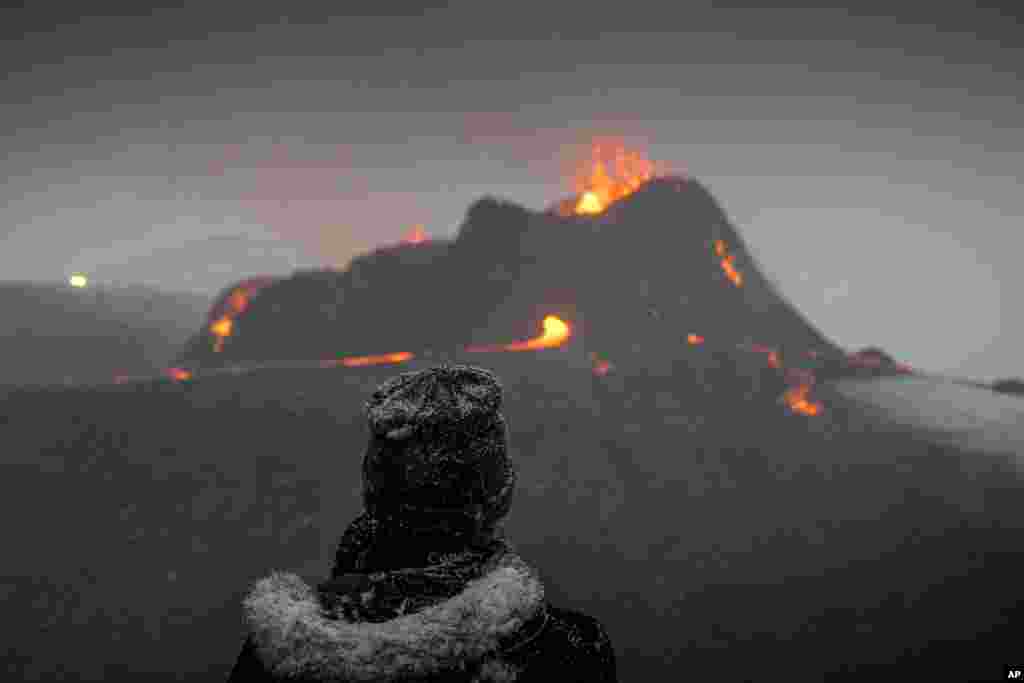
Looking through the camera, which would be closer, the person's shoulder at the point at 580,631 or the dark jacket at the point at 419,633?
the dark jacket at the point at 419,633

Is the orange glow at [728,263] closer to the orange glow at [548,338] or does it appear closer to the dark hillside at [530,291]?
the dark hillside at [530,291]

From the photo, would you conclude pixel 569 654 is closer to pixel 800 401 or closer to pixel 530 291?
pixel 800 401

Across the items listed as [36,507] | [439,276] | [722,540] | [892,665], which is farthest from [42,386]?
[892,665]

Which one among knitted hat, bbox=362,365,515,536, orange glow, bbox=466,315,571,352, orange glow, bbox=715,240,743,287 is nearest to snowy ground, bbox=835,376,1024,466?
orange glow, bbox=715,240,743,287

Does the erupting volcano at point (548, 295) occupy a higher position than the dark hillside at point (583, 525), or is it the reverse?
the erupting volcano at point (548, 295)

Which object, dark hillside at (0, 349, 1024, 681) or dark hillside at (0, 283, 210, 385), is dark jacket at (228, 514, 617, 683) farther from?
dark hillside at (0, 283, 210, 385)

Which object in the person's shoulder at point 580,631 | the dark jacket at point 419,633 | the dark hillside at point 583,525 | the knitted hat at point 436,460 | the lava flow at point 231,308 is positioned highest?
the lava flow at point 231,308

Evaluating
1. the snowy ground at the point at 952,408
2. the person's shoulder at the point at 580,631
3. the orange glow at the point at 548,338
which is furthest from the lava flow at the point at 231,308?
the snowy ground at the point at 952,408
